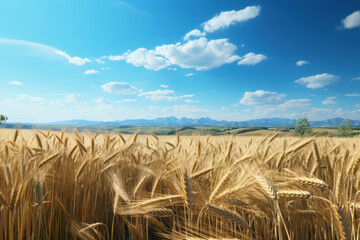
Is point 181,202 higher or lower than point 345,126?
lower

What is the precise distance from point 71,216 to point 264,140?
2.81 metres

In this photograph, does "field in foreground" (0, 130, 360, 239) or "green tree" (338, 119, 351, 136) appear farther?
"green tree" (338, 119, 351, 136)

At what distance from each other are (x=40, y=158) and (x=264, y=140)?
305 cm

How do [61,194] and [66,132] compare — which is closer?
[61,194]

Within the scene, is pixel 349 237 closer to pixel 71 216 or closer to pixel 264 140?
pixel 71 216

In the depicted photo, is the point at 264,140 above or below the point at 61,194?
above

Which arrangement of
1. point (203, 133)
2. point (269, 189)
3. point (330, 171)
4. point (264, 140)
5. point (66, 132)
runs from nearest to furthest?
point (269, 189)
point (330, 171)
point (264, 140)
point (66, 132)
point (203, 133)

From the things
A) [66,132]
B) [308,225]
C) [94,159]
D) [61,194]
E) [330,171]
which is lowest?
[308,225]

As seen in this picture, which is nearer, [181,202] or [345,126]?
[181,202]

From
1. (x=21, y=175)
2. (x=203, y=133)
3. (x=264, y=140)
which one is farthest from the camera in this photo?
(x=203, y=133)

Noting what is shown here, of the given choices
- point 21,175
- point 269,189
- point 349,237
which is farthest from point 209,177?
point 21,175

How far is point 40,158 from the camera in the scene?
2.10 metres

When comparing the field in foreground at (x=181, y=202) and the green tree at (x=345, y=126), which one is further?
the green tree at (x=345, y=126)

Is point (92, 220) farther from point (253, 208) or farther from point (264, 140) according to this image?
point (264, 140)
